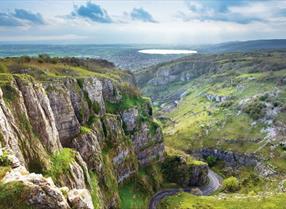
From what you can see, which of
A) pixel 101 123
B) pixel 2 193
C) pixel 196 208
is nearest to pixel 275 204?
pixel 196 208

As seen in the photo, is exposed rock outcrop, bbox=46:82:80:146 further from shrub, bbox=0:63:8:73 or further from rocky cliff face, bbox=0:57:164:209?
shrub, bbox=0:63:8:73

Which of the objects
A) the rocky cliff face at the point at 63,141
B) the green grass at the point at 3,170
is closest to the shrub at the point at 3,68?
the rocky cliff face at the point at 63,141

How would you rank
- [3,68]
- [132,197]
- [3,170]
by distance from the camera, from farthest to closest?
[132,197]
[3,68]
[3,170]

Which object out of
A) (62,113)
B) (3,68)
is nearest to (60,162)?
(62,113)

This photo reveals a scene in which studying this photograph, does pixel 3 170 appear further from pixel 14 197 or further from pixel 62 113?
pixel 62 113

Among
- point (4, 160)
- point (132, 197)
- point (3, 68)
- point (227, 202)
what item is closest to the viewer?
point (4, 160)

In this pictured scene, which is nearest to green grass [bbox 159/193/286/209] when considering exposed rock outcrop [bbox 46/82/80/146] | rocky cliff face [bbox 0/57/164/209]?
rocky cliff face [bbox 0/57/164/209]

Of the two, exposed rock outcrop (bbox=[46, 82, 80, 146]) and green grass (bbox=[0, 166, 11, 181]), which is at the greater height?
green grass (bbox=[0, 166, 11, 181])
